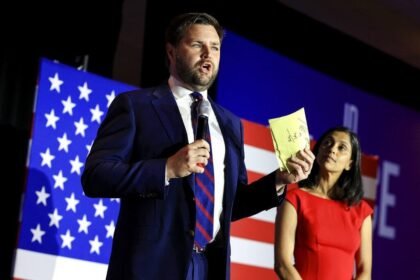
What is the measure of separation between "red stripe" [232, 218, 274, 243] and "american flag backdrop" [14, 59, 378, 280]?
85 centimetres

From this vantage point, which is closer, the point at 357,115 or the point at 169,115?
the point at 169,115

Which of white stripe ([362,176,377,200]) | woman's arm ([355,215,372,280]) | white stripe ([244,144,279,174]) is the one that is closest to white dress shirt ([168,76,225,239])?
woman's arm ([355,215,372,280])

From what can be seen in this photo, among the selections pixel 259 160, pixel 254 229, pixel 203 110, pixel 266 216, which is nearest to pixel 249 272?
pixel 254 229

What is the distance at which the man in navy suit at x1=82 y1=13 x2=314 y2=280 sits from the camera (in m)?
2.16

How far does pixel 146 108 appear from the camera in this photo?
7.68 ft

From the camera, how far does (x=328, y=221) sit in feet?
11.7

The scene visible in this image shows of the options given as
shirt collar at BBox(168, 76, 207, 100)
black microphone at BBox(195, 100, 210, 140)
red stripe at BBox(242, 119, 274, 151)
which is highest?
red stripe at BBox(242, 119, 274, 151)

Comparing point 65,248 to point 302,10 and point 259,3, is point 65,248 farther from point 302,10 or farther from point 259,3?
point 302,10

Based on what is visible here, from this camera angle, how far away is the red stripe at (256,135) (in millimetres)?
4691

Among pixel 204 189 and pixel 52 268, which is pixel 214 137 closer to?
pixel 204 189

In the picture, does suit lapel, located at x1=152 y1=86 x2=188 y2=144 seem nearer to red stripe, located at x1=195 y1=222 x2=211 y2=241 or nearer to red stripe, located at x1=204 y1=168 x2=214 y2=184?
red stripe, located at x1=204 y1=168 x2=214 y2=184

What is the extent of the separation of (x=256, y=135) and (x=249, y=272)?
0.84 meters

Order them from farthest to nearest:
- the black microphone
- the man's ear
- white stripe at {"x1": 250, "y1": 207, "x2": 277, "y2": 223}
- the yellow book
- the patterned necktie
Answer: white stripe at {"x1": 250, "y1": 207, "x2": 277, "y2": 223} < the man's ear < the yellow book < the patterned necktie < the black microphone

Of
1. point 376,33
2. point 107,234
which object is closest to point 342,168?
point 107,234
